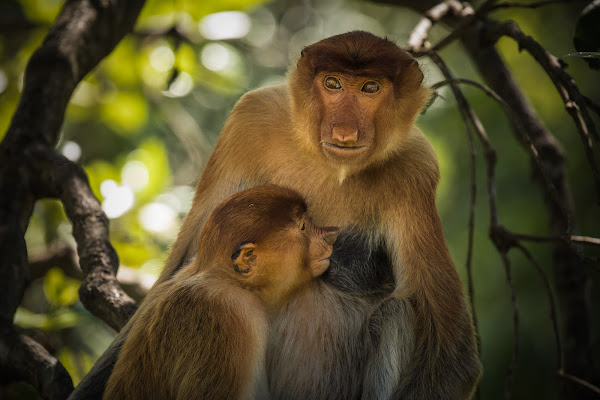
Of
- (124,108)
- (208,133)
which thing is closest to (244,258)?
(124,108)

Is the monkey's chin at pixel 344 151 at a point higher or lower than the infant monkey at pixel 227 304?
higher

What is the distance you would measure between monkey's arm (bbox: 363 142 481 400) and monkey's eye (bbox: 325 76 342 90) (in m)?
0.46

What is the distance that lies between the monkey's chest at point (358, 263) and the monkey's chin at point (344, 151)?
0.39 m

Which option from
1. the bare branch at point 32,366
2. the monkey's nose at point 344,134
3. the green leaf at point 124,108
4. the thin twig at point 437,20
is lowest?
the bare branch at point 32,366

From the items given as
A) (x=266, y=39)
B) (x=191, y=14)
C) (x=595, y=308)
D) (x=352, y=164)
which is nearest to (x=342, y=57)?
(x=352, y=164)

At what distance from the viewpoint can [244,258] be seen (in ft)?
7.95

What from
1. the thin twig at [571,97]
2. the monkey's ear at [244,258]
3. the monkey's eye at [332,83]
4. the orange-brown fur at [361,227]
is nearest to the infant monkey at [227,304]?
the monkey's ear at [244,258]

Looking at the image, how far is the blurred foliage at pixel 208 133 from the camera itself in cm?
419

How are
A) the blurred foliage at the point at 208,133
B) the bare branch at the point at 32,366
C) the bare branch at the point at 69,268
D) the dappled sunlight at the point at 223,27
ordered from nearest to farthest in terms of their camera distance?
the bare branch at the point at 32,366 → the bare branch at the point at 69,268 → the blurred foliage at the point at 208,133 → the dappled sunlight at the point at 223,27

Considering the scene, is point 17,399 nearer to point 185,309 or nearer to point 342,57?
point 185,309

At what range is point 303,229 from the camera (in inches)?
102

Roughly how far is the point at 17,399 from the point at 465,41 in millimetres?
2785

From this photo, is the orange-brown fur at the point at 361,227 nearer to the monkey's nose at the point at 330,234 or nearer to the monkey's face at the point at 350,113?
the monkey's face at the point at 350,113

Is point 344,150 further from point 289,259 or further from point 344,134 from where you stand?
point 289,259
